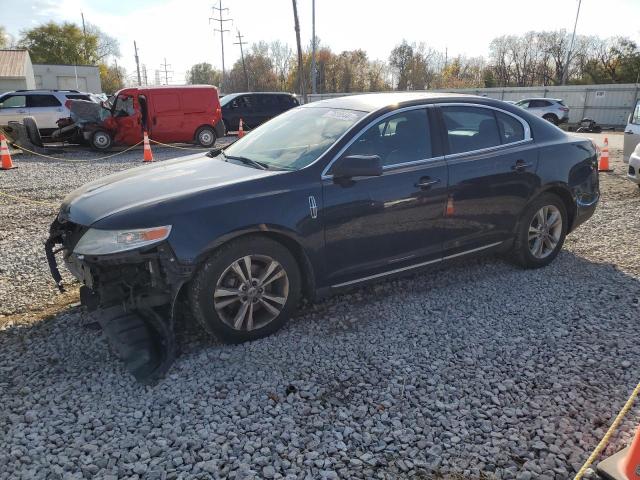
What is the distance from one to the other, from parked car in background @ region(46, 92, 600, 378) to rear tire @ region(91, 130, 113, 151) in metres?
11.9

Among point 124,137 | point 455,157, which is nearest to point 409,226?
point 455,157

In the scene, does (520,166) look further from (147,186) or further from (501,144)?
(147,186)

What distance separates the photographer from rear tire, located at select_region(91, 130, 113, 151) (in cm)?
1484

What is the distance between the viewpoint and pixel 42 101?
1744cm

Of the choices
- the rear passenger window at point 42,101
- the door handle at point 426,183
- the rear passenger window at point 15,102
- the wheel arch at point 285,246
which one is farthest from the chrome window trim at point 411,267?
the rear passenger window at point 15,102

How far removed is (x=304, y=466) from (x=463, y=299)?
2370mm

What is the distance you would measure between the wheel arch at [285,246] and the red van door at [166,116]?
43.7ft

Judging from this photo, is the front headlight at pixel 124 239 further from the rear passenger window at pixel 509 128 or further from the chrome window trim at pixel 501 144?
the rear passenger window at pixel 509 128

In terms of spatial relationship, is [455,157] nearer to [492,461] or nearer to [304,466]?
[492,461]

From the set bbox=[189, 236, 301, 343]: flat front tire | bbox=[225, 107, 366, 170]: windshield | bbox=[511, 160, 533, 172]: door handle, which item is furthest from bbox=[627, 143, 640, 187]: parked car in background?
bbox=[189, 236, 301, 343]: flat front tire

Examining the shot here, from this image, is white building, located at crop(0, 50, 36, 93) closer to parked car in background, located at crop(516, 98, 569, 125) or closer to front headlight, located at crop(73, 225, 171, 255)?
parked car in background, located at crop(516, 98, 569, 125)

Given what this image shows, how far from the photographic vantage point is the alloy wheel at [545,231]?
4785mm

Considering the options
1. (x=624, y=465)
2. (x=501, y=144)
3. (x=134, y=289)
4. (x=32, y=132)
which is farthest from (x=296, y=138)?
(x=32, y=132)

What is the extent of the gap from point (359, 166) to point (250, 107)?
18.1m
